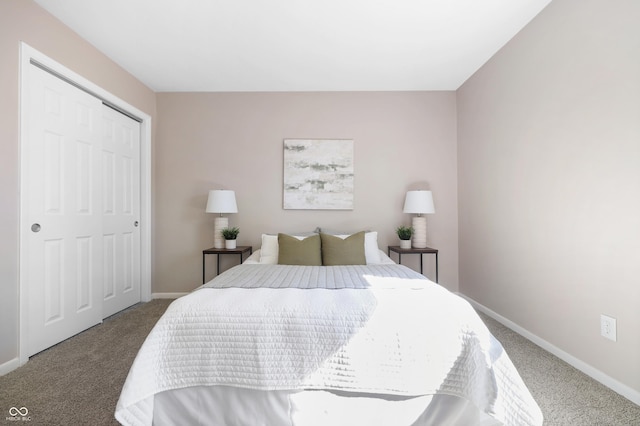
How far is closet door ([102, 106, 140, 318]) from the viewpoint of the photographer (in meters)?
2.67

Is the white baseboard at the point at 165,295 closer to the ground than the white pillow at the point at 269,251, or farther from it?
closer to the ground

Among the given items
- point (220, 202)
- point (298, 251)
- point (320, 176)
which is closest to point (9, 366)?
point (220, 202)

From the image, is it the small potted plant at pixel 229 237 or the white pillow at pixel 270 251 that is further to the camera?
the small potted plant at pixel 229 237

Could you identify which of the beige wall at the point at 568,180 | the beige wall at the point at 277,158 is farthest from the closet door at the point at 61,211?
the beige wall at the point at 568,180

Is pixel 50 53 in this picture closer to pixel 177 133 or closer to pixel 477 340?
pixel 177 133

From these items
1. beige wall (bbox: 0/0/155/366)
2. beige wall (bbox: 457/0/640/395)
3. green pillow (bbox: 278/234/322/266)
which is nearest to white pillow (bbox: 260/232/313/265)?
green pillow (bbox: 278/234/322/266)

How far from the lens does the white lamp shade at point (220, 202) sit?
293 cm

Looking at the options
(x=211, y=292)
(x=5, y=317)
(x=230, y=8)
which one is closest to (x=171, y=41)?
(x=230, y=8)

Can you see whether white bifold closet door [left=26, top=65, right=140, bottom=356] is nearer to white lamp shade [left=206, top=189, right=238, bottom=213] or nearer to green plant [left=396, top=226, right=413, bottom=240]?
white lamp shade [left=206, top=189, right=238, bottom=213]

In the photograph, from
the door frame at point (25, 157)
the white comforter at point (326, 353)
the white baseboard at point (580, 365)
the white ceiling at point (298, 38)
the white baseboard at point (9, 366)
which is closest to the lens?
the white comforter at point (326, 353)

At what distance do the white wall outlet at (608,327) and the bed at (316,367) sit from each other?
0.98 metres

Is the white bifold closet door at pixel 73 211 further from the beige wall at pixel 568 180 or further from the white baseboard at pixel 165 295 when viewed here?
the beige wall at pixel 568 180

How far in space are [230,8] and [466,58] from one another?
218 centimetres

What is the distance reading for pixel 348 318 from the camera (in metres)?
1.27
